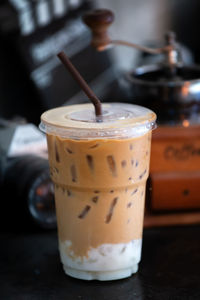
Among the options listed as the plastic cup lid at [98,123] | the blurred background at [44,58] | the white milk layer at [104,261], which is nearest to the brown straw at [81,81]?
the plastic cup lid at [98,123]

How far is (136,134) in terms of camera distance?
840 millimetres

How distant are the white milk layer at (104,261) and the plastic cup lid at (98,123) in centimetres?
20

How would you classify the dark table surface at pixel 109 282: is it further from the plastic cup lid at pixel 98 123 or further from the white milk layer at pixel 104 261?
the plastic cup lid at pixel 98 123

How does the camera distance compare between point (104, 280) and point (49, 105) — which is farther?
point (49, 105)

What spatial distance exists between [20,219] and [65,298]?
0.32 m

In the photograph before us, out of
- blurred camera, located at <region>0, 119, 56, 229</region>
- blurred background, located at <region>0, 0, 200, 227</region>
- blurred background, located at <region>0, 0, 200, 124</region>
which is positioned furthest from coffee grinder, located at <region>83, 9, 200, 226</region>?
blurred background, located at <region>0, 0, 200, 124</region>

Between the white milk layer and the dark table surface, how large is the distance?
0.04 ft

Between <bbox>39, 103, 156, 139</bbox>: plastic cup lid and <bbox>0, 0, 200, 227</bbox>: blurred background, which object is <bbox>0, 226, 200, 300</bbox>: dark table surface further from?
<bbox>39, 103, 156, 139</bbox>: plastic cup lid

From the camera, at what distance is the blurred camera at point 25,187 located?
113cm

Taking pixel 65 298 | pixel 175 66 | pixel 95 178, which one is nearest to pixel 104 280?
pixel 65 298

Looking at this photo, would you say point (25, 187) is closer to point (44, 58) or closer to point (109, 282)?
point (109, 282)

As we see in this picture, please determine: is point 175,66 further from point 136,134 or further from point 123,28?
point 123,28

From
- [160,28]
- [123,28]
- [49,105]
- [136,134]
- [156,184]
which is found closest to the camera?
[136,134]

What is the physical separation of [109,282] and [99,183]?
0.19m
